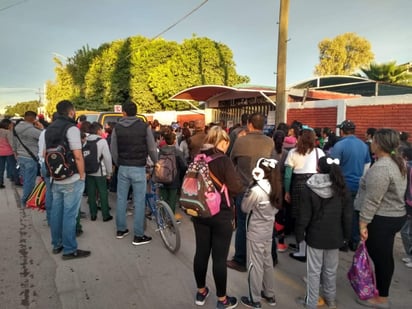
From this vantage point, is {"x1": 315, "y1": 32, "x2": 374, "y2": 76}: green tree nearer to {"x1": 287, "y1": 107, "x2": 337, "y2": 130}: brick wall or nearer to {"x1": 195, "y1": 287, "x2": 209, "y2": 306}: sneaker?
{"x1": 287, "y1": 107, "x2": 337, "y2": 130}: brick wall

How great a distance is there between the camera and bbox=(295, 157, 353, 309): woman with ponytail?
3002mm

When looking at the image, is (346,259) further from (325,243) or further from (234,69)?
(234,69)

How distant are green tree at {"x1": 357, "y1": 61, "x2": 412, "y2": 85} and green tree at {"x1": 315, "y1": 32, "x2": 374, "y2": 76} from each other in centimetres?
1872

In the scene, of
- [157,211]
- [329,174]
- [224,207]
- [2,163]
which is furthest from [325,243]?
[2,163]

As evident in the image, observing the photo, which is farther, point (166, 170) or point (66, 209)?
point (166, 170)

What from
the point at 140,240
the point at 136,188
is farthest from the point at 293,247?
the point at 136,188

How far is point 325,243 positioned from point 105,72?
30.7 meters

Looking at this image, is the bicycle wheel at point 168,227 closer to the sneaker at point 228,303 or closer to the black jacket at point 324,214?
the sneaker at point 228,303

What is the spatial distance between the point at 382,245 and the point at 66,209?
3.74 metres

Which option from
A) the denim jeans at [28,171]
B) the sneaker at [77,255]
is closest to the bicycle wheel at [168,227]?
the sneaker at [77,255]

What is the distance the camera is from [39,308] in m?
3.18

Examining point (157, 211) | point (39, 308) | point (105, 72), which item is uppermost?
point (105, 72)

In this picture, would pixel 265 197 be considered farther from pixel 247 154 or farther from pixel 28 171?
pixel 28 171

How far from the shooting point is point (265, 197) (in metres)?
3.04
